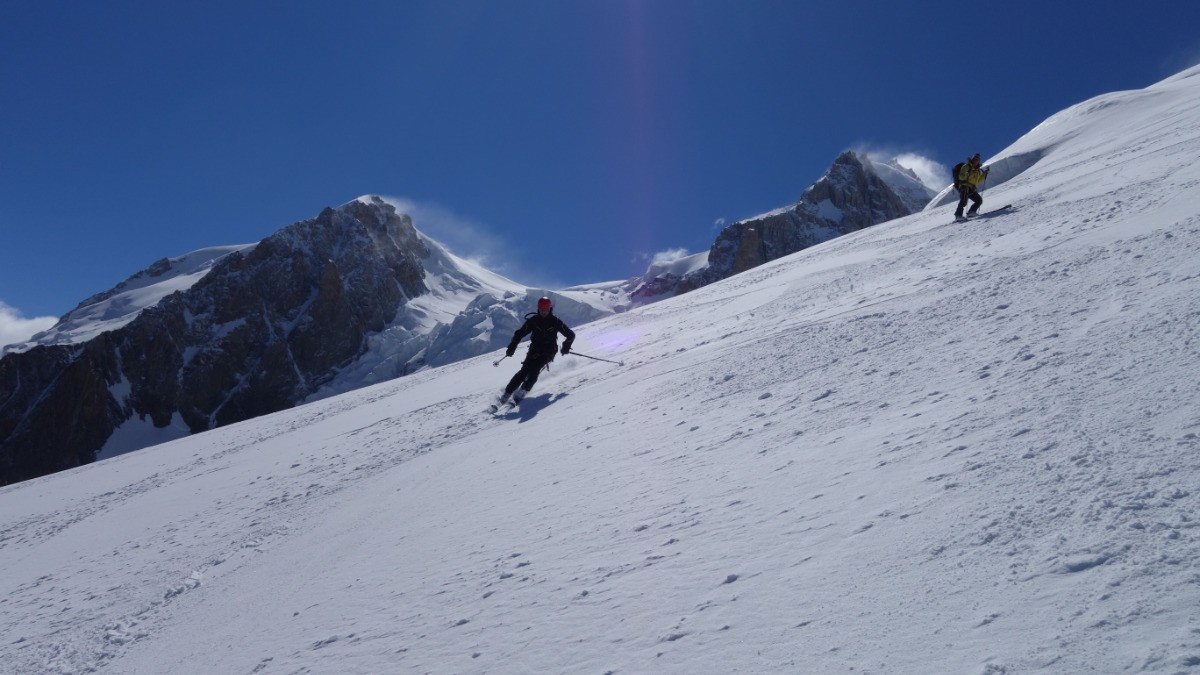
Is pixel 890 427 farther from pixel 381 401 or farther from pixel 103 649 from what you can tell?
pixel 381 401

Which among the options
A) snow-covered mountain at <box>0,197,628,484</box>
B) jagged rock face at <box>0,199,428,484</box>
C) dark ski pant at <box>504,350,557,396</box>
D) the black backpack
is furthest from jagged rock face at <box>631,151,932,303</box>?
dark ski pant at <box>504,350,557,396</box>

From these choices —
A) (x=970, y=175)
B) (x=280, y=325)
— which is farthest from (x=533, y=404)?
(x=280, y=325)

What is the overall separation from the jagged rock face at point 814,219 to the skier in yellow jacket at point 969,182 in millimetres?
148585

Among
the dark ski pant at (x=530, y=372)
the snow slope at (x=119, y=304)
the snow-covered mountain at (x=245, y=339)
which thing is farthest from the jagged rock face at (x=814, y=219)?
the dark ski pant at (x=530, y=372)

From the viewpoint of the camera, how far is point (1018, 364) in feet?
18.5

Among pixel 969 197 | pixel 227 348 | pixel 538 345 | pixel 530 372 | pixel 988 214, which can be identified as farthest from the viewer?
pixel 227 348

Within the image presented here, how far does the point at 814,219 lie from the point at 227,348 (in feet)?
447

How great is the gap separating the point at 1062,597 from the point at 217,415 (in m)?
172

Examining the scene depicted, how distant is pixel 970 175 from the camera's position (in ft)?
61.3

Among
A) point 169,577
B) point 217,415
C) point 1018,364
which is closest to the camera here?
point 1018,364

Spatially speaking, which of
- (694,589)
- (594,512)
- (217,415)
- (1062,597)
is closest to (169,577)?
(594,512)

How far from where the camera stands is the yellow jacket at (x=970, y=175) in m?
18.6

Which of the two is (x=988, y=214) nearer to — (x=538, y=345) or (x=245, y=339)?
(x=538, y=345)

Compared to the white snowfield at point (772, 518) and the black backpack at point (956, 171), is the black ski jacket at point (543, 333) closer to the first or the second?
the white snowfield at point (772, 518)
